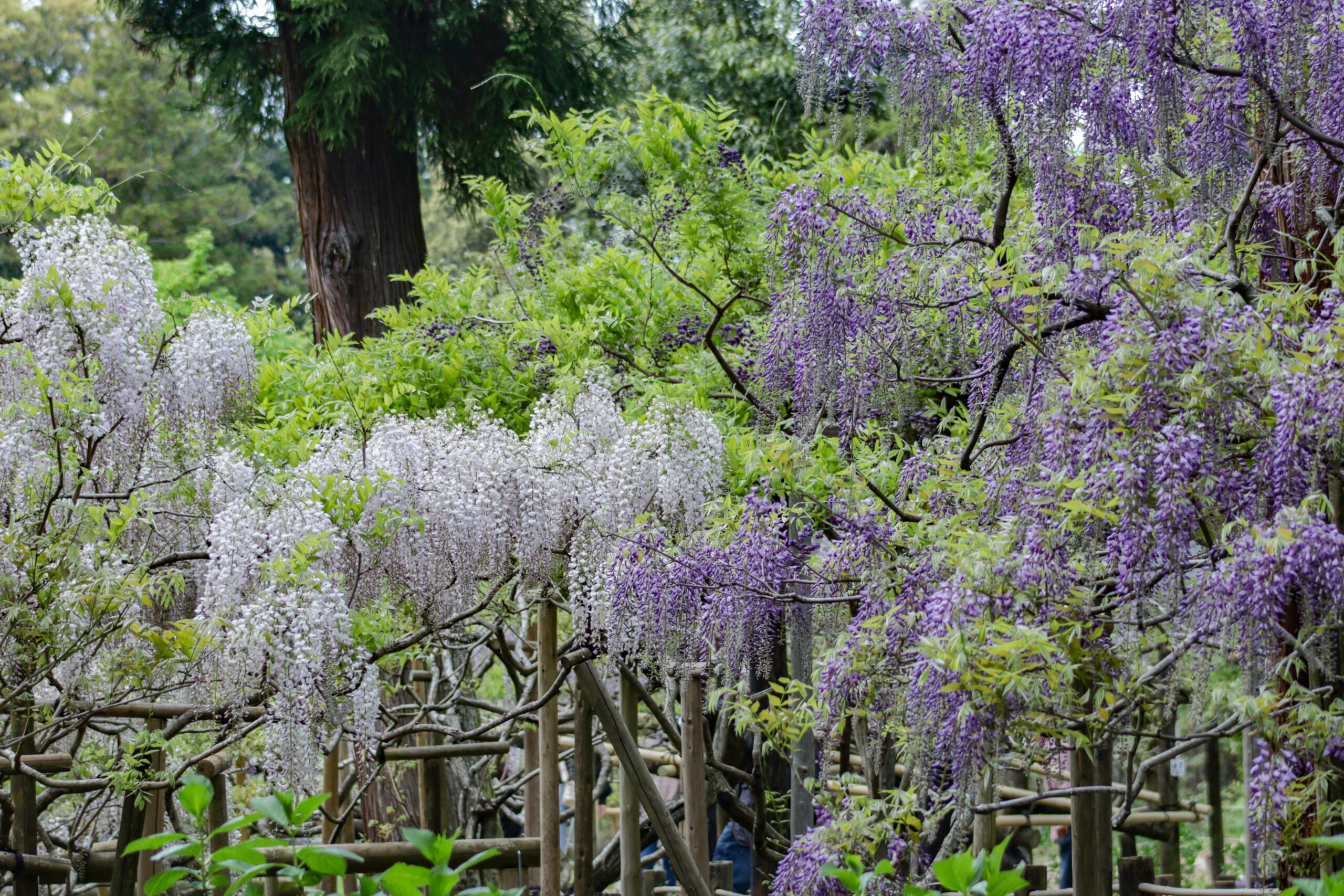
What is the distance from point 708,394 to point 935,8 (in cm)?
179

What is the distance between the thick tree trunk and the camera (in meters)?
6.74

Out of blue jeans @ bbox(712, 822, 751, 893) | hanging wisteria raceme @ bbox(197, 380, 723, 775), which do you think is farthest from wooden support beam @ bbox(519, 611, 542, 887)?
blue jeans @ bbox(712, 822, 751, 893)

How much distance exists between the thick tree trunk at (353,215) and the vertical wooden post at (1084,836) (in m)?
4.68

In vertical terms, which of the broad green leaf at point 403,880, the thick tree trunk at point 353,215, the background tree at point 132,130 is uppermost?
the background tree at point 132,130

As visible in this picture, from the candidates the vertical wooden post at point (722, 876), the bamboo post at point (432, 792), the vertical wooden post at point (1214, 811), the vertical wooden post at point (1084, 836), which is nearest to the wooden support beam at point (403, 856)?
the bamboo post at point (432, 792)

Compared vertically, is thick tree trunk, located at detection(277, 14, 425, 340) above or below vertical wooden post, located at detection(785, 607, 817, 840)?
above

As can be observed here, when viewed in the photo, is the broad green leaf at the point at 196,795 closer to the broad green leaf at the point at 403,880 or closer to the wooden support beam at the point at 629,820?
the broad green leaf at the point at 403,880

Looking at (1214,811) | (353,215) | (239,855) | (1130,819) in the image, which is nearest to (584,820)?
(239,855)

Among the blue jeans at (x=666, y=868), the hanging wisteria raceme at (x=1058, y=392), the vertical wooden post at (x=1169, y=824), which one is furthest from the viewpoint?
the vertical wooden post at (x=1169, y=824)

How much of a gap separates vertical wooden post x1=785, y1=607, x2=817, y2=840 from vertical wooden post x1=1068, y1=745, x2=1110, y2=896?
833 millimetres

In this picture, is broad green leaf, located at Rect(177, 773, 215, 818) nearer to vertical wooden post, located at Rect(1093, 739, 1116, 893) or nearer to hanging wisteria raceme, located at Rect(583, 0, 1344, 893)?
hanging wisteria raceme, located at Rect(583, 0, 1344, 893)

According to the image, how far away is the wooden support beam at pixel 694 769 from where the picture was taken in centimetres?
393

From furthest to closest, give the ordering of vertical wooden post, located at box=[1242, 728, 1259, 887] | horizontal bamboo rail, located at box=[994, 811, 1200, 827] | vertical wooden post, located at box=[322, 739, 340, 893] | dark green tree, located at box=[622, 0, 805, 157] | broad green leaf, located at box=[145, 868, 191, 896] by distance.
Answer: dark green tree, located at box=[622, 0, 805, 157] < horizontal bamboo rail, located at box=[994, 811, 1200, 827] < vertical wooden post, located at box=[322, 739, 340, 893] < vertical wooden post, located at box=[1242, 728, 1259, 887] < broad green leaf, located at box=[145, 868, 191, 896]

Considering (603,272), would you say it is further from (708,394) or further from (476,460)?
(476,460)
